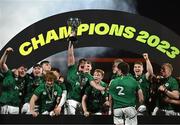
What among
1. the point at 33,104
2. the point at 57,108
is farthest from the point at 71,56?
the point at 33,104

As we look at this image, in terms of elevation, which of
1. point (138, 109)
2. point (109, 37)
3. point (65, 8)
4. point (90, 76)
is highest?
point (65, 8)

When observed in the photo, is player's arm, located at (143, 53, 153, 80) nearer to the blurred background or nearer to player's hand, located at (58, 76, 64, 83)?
the blurred background

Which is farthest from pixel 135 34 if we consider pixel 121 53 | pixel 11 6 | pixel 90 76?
pixel 11 6

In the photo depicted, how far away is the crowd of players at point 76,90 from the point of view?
7176 millimetres

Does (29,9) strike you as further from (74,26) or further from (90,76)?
(90,76)

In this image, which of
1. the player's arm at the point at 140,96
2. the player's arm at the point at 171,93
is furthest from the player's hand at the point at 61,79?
the player's arm at the point at 171,93

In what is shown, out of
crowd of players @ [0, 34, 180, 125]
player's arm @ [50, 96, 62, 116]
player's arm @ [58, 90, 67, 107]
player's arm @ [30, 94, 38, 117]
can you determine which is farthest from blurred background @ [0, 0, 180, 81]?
player's arm @ [30, 94, 38, 117]

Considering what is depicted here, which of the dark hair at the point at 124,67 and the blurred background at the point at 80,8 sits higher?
the blurred background at the point at 80,8

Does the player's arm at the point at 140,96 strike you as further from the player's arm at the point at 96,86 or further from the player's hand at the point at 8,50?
the player's hand at the point at 8,50

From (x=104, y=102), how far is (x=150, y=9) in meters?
1.62

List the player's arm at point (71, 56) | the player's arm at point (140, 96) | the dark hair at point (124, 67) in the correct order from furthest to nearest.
Answer: 1. the player's arm at point (71, 56)
2. the player's arm at point (140, 96)
3. the dark hair at point (124, 67)

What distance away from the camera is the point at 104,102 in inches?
284

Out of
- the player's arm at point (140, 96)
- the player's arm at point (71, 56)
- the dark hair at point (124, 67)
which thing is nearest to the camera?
the dark hair at point (124, 67)

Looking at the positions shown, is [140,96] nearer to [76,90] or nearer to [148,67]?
[148,67]
